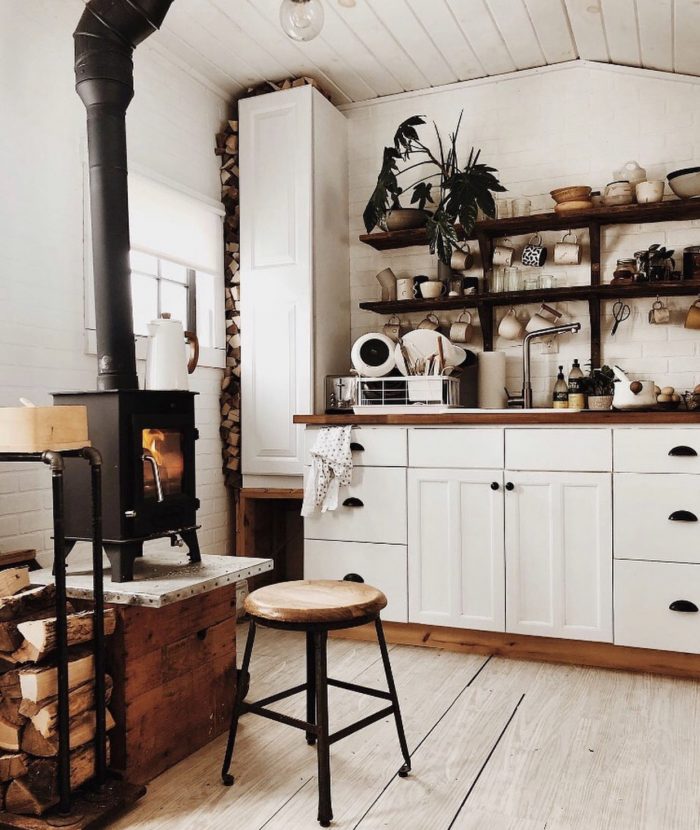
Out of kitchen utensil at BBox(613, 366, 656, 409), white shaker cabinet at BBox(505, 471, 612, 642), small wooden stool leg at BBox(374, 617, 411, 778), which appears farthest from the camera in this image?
kitchen utensil at BBox(613, 366, 656, 409)

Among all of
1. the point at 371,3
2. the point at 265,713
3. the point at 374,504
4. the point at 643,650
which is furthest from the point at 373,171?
the point at 265,713

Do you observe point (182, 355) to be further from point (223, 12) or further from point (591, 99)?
point (591, 99)

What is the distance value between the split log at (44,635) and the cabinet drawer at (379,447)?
1631mm

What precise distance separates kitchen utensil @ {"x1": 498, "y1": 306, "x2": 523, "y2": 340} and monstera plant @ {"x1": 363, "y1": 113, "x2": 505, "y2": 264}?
1.36 ft

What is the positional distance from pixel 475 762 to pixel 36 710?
4.04 ft

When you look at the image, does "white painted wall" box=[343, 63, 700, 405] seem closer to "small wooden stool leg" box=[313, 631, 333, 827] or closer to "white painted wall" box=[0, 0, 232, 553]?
"white painted wall" box=[0, 0, 232, 553]

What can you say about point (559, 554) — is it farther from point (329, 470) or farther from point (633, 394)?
point (329, 470)

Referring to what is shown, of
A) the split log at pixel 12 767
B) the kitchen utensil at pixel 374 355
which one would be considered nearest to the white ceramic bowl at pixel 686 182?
the kitchen utensil at pixel 374 355

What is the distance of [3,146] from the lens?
107 inches

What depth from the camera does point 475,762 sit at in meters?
2.29

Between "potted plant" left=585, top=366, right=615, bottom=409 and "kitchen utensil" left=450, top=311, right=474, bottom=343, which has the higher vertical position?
"kitchen utensil" left=450, top=311, right=474, bottom=343

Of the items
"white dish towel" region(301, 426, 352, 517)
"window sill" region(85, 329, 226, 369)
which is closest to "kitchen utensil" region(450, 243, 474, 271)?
"white dish towel" region(301, 426, 352, 517)

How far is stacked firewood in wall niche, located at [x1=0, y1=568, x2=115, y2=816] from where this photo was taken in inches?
75.9

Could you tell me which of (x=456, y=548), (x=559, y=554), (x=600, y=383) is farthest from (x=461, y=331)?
(x=559, y=554)
